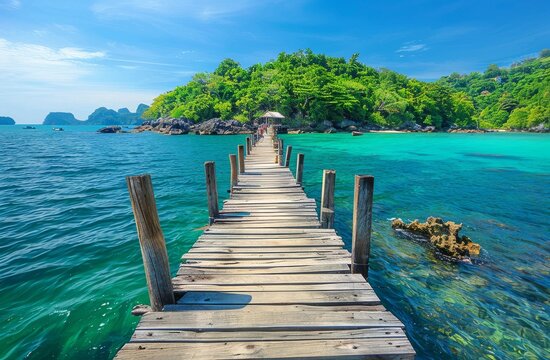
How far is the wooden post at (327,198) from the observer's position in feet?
19.3

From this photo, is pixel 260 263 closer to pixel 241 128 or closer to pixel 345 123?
pixel 241 128

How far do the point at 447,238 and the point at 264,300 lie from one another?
652 cm

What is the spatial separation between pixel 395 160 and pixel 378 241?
20.6 m

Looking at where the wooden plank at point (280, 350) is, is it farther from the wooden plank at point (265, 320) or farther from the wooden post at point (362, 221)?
the wooden post at point (362, 221)

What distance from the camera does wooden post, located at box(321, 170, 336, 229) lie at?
5.88m

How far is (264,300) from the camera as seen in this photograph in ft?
10.4

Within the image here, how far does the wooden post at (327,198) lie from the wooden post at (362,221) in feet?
6.96

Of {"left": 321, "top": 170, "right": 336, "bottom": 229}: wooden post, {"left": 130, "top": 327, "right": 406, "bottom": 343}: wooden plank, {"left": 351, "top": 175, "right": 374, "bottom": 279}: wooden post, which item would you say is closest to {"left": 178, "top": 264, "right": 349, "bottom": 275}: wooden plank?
{"left": 351, "top": 175, "right": 374, "bottom": 279}: wooden post

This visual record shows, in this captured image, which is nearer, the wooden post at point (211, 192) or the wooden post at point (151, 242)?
the wooden post at point (151, 242)

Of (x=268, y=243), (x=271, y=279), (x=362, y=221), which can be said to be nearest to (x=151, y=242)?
(x=271, y=279)

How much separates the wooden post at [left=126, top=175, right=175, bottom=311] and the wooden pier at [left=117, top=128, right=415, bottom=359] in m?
0.01

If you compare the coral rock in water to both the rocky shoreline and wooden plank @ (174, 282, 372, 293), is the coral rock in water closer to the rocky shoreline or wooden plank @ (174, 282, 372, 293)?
wooden plank @ (174, 282, 372, 293)

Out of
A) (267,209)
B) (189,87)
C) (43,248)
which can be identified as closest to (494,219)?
(267,209)

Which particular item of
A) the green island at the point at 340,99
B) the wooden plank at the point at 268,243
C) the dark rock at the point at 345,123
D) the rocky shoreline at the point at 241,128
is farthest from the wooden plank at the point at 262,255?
the dark rock at the point at 345,123
